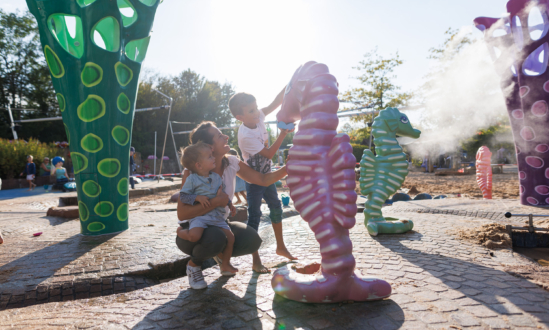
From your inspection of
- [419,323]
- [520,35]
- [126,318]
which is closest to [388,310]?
[419,323]

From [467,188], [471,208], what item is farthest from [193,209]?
[467,188]

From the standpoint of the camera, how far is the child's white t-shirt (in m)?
3.28

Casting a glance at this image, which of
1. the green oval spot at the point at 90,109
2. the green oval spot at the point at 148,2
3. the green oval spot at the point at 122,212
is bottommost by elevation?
the green oval spot at the point at 122,212

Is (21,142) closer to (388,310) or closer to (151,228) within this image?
(151,228)

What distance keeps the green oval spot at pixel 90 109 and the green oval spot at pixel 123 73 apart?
46 cm

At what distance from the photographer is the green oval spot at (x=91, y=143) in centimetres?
489

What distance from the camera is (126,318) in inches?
87.1

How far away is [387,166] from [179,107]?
3393 cm

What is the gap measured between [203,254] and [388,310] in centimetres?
143

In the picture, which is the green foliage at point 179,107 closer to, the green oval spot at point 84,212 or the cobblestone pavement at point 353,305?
the green oval spot at point 84,212

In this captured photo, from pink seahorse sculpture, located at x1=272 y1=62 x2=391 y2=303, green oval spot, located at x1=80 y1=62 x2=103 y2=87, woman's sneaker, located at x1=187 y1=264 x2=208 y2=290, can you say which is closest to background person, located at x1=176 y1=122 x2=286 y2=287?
woman's sneaker, located at x1=187 y1=264 x2=208 y2=290

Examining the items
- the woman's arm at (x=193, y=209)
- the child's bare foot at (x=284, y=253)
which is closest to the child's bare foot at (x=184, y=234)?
the woman's arm at (x=193, y=209)

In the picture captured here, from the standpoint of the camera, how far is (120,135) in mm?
5164

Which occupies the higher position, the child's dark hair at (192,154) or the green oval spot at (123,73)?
the green oval spot at (123,73)
